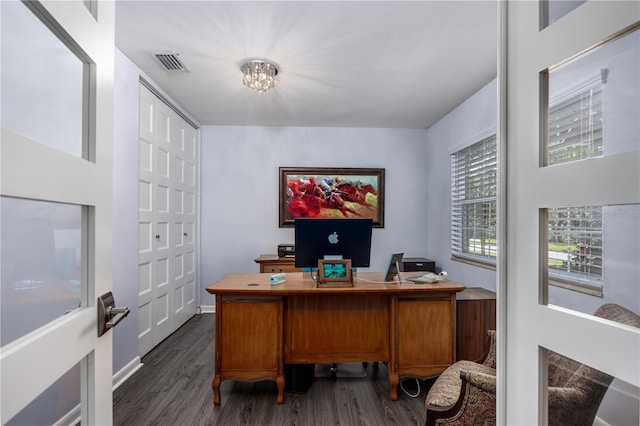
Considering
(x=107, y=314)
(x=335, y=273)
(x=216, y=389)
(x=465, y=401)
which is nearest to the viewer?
(x=107, y=314)

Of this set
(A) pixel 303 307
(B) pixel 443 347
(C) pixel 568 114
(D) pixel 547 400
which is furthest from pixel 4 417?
(B) pixel 443 347

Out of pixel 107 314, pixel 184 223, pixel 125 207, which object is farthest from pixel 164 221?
pixel 107 314

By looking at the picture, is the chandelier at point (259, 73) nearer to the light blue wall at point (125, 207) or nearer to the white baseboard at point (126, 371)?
the light blue wall at point (125, 207)

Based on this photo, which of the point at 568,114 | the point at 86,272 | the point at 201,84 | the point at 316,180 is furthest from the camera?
the point at 316,180

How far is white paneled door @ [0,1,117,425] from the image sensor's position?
55cm

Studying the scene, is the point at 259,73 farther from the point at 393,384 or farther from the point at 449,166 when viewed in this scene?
the point at 393,384

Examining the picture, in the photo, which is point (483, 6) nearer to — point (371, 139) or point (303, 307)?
point (303, 307)

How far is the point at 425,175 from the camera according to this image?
4.89 m

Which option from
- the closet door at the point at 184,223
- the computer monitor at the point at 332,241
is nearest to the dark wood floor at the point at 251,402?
the computer monitor at the point at 332,241

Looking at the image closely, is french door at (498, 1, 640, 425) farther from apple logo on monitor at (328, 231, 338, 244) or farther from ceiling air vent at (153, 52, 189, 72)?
ceiling air vent at (153, 52, 189, 72)

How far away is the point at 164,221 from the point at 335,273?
2189 mm

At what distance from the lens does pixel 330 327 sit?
8.22 feet

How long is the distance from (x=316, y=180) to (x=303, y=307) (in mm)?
2546

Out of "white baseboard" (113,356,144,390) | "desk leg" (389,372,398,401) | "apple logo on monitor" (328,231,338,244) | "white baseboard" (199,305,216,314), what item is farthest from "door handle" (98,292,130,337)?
"white baseboard" (199,305,216,314)
